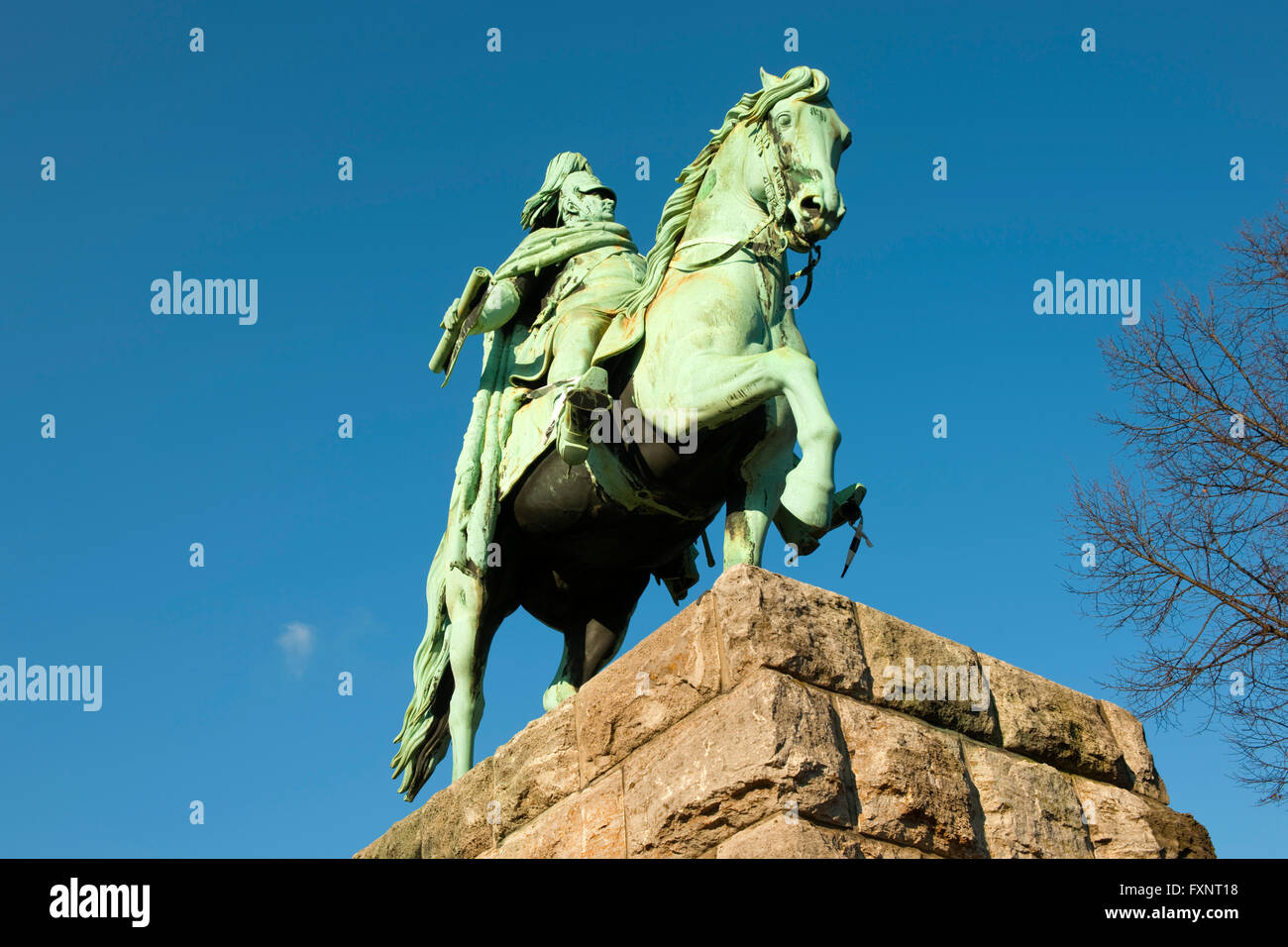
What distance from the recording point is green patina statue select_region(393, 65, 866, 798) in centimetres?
616

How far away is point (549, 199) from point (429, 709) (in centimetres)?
335

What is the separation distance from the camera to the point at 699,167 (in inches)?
283

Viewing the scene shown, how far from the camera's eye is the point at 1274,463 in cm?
839

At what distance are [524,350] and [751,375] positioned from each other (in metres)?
2.51

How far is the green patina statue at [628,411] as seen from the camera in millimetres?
6164

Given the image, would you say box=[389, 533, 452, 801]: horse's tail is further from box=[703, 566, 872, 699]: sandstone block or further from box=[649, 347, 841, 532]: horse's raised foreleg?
box=[703, 566, 872, 699]: sandstone block

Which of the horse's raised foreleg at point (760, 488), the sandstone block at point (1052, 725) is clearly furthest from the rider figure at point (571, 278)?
the sandstone block at point (1052, 725)

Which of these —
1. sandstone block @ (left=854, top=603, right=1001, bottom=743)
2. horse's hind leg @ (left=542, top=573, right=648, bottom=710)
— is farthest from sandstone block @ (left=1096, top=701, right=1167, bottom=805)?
horse's hind leg @ (left=542, top=573, right=648, bottom=710)

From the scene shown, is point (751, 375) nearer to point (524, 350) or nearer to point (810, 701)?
point (810, 701)

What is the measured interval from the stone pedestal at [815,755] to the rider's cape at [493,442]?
193 centimetres

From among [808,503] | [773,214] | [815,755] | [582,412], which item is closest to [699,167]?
[773,214]

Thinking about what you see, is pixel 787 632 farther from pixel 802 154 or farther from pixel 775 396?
pixel 802 154

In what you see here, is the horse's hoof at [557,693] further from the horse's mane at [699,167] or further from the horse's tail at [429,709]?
the horse's mane at [699,167]

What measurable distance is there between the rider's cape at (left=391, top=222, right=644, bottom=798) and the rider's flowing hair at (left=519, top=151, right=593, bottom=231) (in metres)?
0.50
